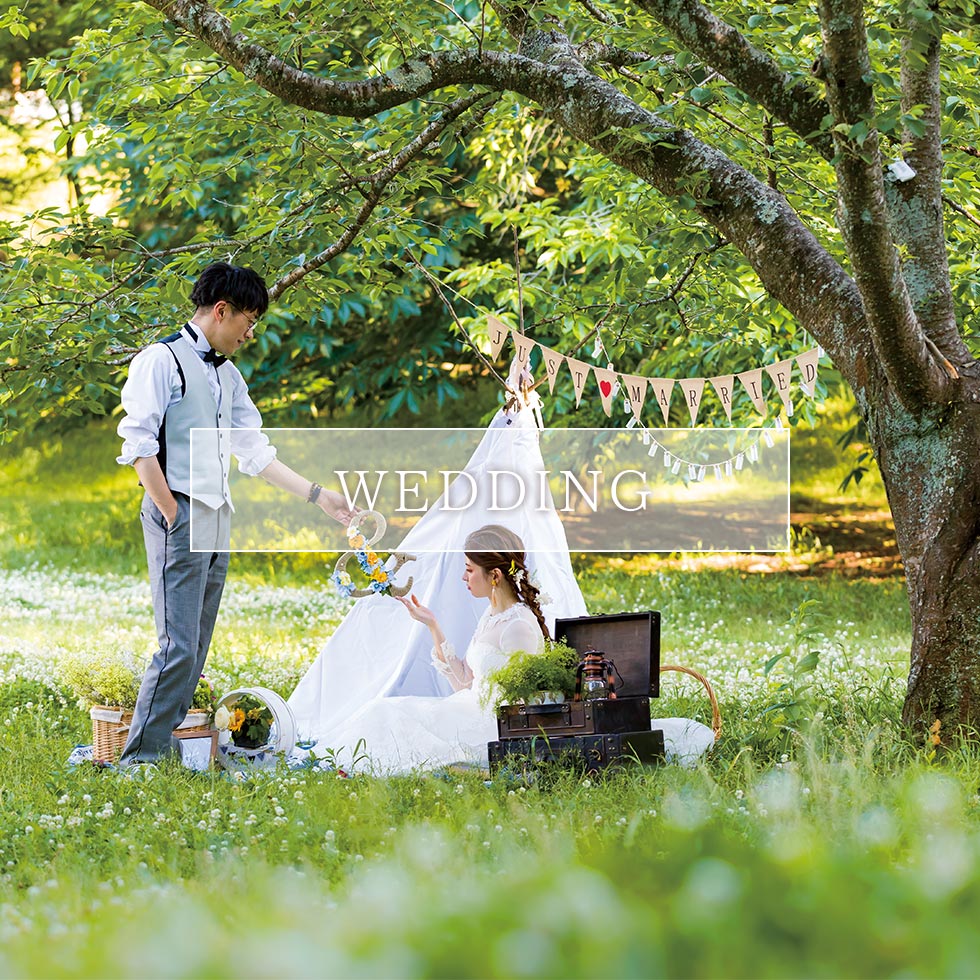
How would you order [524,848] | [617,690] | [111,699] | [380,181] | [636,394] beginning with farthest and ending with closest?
[636,394] → [380,181] → [111,699] → [617,690] → [524,848]

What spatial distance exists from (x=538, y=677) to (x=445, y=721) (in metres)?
0.71

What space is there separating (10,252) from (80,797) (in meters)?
2.58

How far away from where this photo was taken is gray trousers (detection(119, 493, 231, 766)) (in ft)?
15.3

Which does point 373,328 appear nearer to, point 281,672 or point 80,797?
point 281,672

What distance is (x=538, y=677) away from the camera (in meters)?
4.80

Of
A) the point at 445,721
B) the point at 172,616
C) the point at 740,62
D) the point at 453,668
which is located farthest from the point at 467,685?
the point at 740,62

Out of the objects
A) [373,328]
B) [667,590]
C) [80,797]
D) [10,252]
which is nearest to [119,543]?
[373,328]

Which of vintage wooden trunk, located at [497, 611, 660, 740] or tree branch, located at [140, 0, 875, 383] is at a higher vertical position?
tree branch, located at [140, 0, 875, 383]

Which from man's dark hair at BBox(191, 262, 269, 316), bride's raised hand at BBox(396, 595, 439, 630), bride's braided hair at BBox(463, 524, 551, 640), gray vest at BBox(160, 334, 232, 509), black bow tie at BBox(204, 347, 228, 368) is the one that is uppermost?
man's dark hair at BBox(191, 262, 269, 316)

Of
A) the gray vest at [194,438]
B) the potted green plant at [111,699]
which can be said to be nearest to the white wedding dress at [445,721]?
the potted green plant at [111,699]

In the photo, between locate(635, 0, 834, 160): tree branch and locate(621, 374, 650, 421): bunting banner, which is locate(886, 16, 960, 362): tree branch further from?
locate(621, 374, 650, 421): bunting banner

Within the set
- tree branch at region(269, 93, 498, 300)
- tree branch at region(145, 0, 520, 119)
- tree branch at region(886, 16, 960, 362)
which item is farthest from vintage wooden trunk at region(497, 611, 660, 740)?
tree branch at region(145, 0, 520, 119)

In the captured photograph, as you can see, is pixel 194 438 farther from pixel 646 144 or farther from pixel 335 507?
pixel 646 144

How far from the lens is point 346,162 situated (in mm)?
5688
